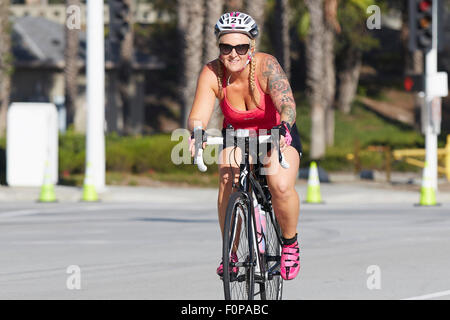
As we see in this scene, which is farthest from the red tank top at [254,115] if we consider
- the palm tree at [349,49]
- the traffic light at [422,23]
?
the palm tree at [349,49]

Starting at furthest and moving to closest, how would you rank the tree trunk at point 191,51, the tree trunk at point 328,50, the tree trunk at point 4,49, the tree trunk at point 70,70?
1. the tree trunk at point 328,50
2. the tree trunk at point 70,70
3. the tree trunk at point 4,49
4. the tree trunk at point 191,51

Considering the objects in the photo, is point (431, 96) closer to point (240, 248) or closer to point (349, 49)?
point (240, 248)

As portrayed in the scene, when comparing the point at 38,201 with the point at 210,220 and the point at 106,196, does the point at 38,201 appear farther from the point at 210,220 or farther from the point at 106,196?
the point at 210,220

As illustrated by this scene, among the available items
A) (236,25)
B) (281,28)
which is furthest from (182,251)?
(281,28)

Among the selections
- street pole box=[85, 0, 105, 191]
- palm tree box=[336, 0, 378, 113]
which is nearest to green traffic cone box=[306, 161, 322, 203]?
street pole box=[85, 0, 105, 191]

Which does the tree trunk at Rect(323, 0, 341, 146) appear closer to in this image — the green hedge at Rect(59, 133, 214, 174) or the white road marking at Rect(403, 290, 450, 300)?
the green hedge at Rect(59, 133, 214, 174)

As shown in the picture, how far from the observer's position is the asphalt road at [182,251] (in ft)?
30.7

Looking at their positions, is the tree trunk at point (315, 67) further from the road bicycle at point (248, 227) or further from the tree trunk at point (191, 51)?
the road bicycle at point (248, 227)

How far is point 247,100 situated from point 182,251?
182 inches

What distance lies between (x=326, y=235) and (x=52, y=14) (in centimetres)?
4420

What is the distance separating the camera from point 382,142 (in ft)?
143

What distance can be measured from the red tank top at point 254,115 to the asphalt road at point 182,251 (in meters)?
1.51

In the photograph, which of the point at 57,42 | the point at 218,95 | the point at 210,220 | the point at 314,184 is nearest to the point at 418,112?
the point at 57,42
